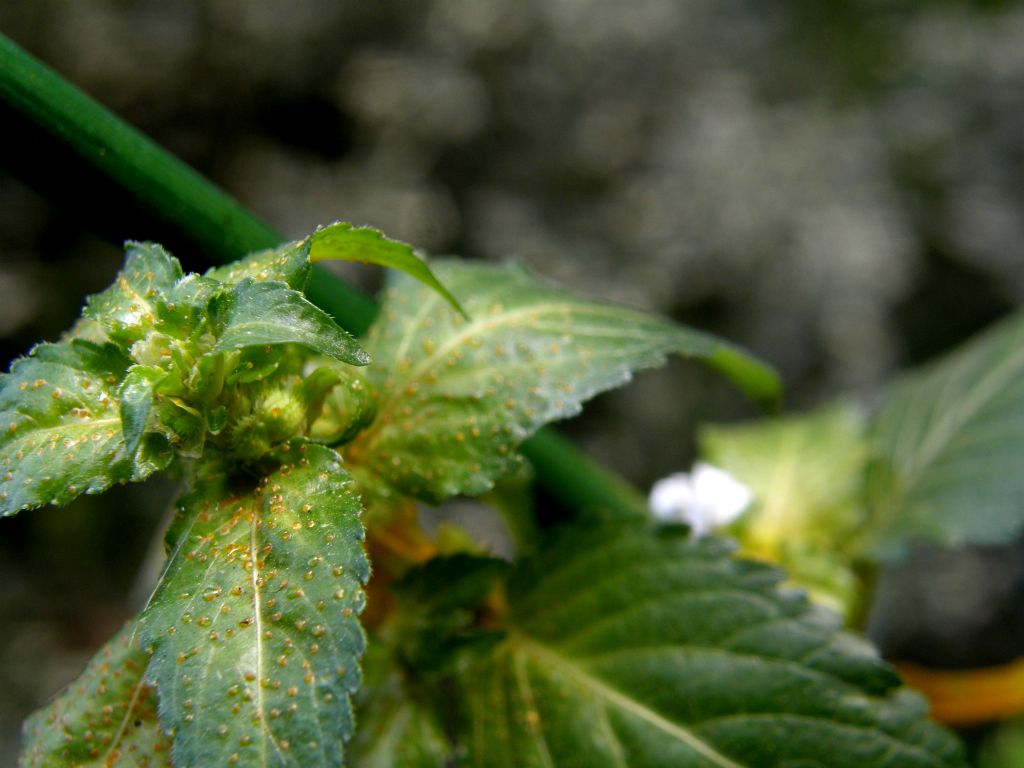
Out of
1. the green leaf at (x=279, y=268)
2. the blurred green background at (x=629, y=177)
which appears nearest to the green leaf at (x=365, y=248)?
the green leaf at (x=279, y=268)

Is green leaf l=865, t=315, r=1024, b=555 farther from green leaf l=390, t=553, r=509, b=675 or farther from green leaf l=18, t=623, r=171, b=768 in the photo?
green leaf l=18, t=623, r=171, b=768

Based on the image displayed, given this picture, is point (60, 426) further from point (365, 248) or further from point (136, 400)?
point (365, 248)

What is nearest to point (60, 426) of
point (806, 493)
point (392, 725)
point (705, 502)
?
point (392, 725)

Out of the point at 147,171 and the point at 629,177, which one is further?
the point at 629,177

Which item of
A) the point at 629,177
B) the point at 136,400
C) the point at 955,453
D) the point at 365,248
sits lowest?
the point at 136,400

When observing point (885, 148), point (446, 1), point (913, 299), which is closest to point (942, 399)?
point (913, 299)
